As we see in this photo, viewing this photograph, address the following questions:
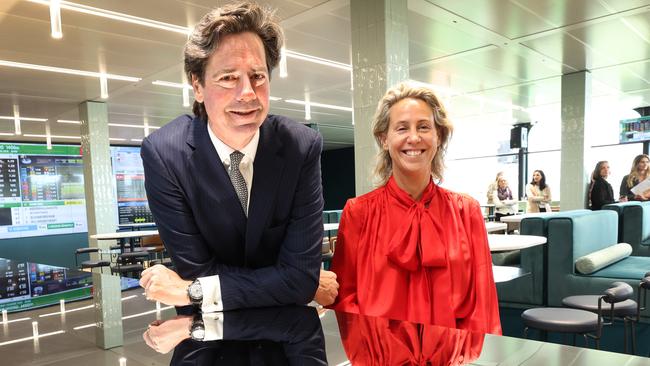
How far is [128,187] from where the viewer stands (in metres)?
14.9

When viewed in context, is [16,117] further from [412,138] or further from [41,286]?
[412,138]

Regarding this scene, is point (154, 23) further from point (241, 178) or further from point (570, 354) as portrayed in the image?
point (570, 354)

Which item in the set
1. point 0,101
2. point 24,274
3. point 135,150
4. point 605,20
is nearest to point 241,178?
point 24,274

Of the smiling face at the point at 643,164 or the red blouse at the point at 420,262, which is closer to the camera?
the red blouse at the point at 420,262

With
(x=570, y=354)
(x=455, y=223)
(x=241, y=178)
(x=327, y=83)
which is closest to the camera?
(x=570, y=354)

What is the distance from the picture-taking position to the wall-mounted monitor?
11.6 metres

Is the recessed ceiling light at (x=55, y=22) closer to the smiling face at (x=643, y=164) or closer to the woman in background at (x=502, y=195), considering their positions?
the smiling face at (x=643, y=164)

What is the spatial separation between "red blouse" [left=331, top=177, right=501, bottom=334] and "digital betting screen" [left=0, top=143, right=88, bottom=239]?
48.7 feet

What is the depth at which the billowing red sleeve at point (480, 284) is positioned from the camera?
1473mm

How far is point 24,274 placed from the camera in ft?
6.79

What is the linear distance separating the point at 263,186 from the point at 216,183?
126 millimetres

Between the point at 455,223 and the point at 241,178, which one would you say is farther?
the point at 455,223

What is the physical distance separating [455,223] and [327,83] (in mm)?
6782

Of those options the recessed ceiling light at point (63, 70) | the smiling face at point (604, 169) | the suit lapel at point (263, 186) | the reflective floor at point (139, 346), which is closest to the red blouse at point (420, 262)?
the suit lapel at point (263, 186)
